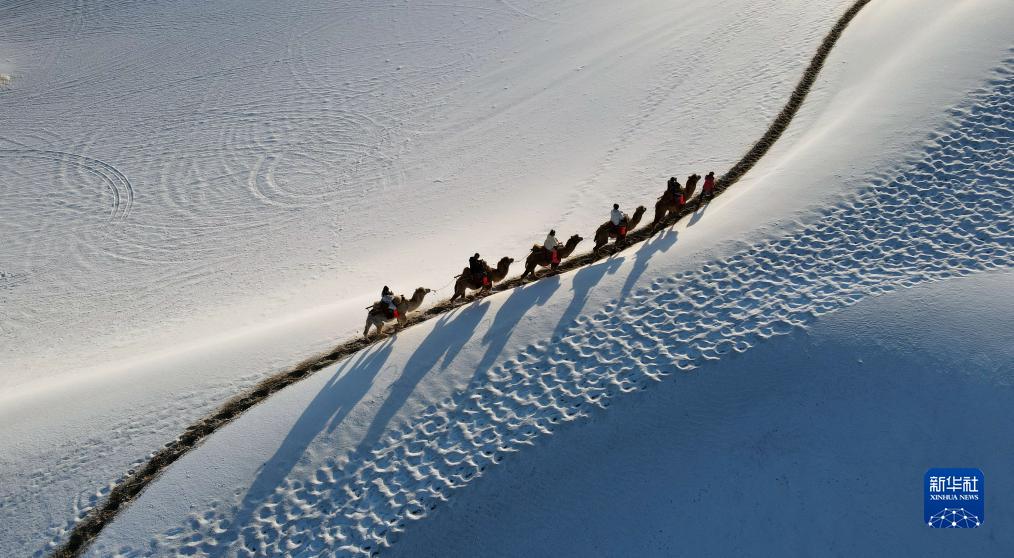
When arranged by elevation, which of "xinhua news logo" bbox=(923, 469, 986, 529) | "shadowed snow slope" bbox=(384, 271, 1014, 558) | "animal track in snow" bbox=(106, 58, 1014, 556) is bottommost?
"xinhua news logo" bbox=(923, 469, 986, 529)

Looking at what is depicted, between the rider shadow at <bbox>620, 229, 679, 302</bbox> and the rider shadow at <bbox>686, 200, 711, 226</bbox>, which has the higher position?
the rider shadow at <bbox>686, 200, 711, 226</bbox>

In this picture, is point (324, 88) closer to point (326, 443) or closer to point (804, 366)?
point (326, 443)

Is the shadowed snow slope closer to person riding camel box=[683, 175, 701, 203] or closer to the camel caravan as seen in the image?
the camel caravan

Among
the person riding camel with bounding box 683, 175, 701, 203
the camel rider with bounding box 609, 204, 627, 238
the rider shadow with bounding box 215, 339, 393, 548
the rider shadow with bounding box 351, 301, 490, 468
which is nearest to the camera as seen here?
the rider shadow with bounding box 215, 339, 393, 548

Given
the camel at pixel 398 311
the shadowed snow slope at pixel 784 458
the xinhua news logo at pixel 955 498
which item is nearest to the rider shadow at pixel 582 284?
the shadowed snow slope at pixel 784 458

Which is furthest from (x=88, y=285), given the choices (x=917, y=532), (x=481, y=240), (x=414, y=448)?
(x=917, y=532)

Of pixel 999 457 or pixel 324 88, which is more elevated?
pixel 324 88

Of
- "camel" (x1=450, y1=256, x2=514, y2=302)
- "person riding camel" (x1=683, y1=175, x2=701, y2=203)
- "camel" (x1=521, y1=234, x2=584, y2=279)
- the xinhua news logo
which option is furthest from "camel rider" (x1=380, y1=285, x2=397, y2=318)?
the xinhua news logo
